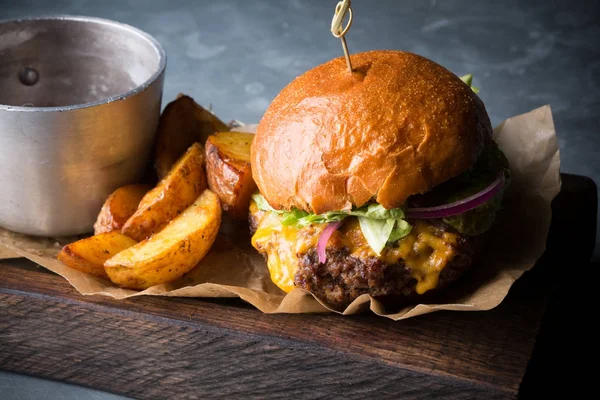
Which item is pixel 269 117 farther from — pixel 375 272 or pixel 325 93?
pixel 375 272

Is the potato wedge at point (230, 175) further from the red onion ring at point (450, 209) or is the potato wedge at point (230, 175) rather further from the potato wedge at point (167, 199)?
the red onion ring at point (450, 209)

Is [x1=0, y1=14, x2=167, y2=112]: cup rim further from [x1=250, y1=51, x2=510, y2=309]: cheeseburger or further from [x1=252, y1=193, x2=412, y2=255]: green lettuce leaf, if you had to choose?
[x1=252, y1=193, x2=412, y2=255]: green lettuce leaf

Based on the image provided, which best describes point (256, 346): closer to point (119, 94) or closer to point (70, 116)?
point (70, 116)

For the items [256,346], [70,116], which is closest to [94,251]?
[70,116]

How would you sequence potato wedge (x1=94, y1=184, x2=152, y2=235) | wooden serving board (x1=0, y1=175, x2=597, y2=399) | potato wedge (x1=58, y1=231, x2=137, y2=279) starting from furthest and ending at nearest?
A: potato wedge (x1=94, y1=184, x2=152, y2=235) < potato wedge (x1=58, y1=231, x2=137, y2=279) < wooden serving board (x1=0, y1=175, x2=597, y2=399)

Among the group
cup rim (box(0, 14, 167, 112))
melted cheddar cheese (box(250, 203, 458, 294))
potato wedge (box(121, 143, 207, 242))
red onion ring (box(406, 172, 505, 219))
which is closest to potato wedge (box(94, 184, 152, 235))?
potato wedge (box(121, 143, 207, 242))

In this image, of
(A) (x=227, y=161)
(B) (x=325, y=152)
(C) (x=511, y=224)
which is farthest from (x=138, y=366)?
(C) (x=511, y=224)
